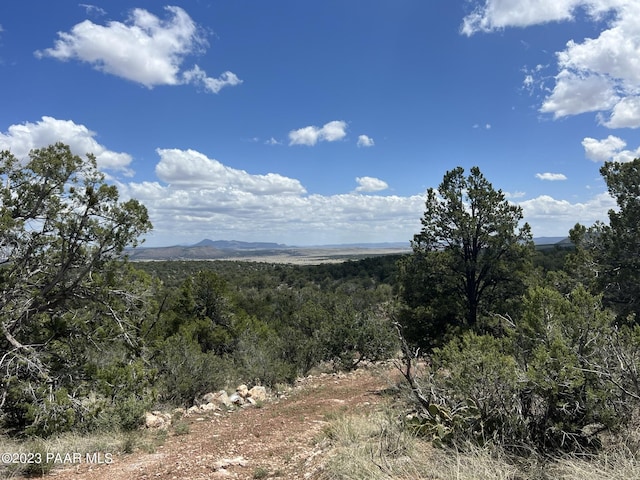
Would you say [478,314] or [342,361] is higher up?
[478,314]

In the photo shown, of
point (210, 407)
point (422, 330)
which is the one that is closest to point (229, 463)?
point (210, 407)

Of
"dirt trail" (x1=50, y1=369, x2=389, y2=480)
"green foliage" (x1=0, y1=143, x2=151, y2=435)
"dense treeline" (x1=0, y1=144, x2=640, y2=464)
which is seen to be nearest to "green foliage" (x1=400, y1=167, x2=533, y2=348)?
"dense treeline" (x1=0, y1=144, x2=640, y2=464)

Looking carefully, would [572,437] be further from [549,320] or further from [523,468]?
[549,320]

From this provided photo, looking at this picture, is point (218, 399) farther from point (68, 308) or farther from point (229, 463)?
point (229, 463)

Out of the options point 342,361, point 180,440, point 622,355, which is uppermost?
point 622,355

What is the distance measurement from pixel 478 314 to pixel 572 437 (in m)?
9.28

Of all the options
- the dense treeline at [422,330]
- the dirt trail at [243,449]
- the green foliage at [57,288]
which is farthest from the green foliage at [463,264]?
the green foliage at [57,288]

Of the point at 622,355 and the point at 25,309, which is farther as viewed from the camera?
the point at 25,309

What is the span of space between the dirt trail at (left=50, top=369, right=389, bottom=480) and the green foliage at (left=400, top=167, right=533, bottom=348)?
3981 mm

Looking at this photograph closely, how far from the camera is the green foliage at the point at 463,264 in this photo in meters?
14.0

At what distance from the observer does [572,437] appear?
212 inches

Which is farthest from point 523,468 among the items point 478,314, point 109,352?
point 109,352

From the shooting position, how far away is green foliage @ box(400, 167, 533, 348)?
14.0m

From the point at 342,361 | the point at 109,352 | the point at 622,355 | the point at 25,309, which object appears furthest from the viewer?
the point at 342,361
